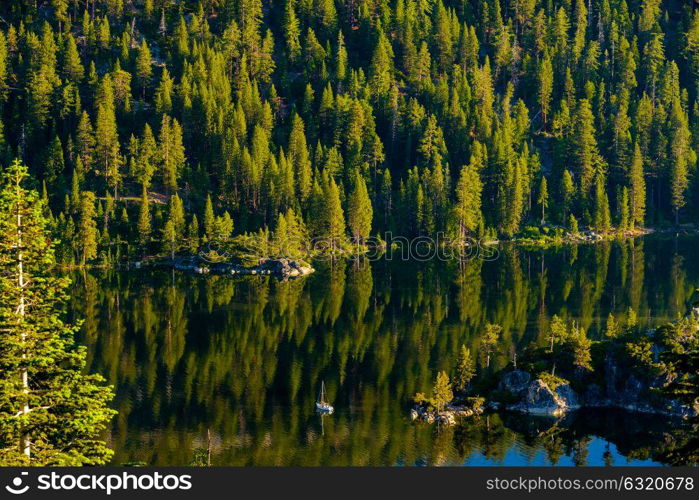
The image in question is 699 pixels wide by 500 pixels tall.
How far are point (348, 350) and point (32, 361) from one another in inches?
2467

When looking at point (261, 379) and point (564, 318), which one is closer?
point (261, 379)

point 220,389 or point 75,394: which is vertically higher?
point 75,394

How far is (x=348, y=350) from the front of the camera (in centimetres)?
9500

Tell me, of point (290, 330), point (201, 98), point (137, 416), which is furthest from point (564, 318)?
point (201, 98)

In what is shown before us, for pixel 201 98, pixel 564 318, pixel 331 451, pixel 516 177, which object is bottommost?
pixel 331 451

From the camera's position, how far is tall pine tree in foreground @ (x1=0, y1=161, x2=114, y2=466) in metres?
33.8

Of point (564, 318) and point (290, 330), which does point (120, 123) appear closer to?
point (290, 330)

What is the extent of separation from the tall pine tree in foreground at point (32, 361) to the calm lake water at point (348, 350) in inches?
936

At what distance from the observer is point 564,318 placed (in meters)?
106

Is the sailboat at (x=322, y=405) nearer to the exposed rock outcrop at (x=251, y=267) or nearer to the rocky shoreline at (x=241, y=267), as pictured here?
the rocky shoreline at (x=241, y=267)

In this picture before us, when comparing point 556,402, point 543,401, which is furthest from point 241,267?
point 556,402

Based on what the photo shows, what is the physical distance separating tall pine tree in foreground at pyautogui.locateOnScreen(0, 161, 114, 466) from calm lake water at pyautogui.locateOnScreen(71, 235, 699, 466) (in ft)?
78.0

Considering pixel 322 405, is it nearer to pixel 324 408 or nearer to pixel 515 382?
pixel 324 408

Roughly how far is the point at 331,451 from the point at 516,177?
135039 millimetres
